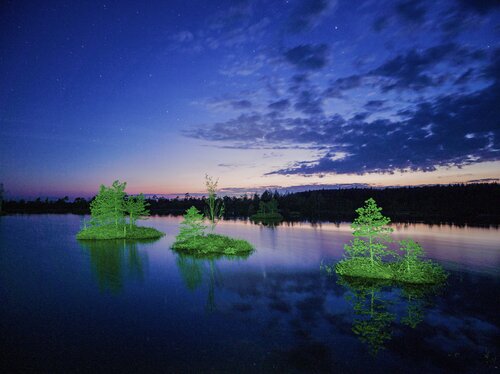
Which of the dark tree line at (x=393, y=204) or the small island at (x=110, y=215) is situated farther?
the dark tree line at (x=393, y=204)

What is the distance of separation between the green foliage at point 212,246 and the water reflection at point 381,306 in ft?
48.2

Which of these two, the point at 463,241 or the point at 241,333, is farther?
the point at 463,241

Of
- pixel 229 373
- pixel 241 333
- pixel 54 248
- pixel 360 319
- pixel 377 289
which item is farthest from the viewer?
pixel 54 248

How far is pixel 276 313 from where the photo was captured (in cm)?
1636

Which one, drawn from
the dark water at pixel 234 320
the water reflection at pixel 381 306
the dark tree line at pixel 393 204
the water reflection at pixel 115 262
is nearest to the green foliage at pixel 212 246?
the water reflection at pixel 115 262

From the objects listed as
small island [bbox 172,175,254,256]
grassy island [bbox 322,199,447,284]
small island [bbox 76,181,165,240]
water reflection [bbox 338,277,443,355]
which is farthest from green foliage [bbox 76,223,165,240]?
water reflection [bbox 338,277,443,355]

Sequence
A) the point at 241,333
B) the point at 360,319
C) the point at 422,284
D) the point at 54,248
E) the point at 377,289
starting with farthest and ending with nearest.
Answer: the point at 54,248 → the point at 422,284 → the point at 377,289 → the point at 360,319 → the point at 241,333

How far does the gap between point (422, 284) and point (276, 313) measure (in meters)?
12.9

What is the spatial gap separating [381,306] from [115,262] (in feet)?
78.9

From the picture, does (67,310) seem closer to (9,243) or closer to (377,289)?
(377,289)

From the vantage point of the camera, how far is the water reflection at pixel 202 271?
20719mm

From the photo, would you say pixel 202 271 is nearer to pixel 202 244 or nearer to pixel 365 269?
pixel 202 244

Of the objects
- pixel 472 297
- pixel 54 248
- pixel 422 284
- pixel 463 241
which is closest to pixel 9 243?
pixel 54 248

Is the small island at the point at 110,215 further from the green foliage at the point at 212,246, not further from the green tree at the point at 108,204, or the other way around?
the green foliage at the point at 212,246
